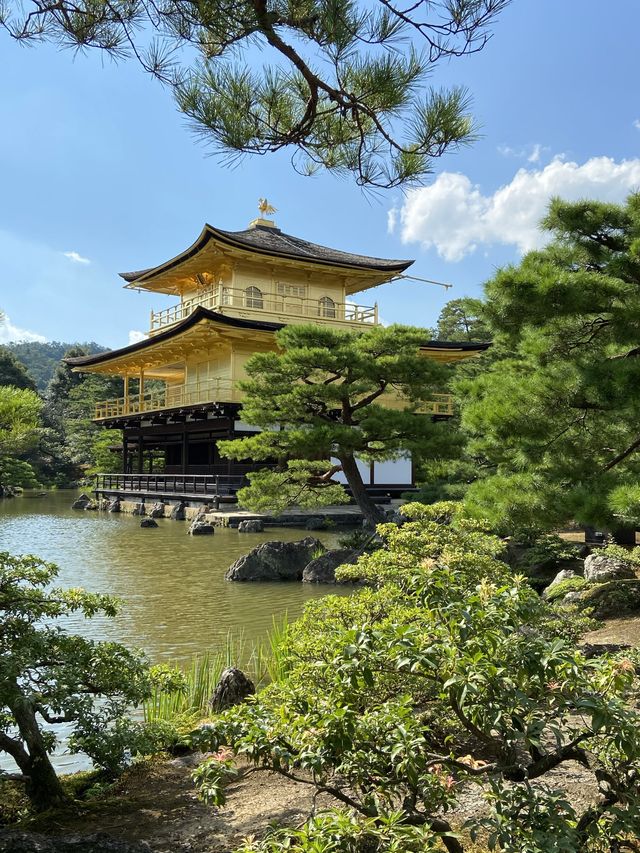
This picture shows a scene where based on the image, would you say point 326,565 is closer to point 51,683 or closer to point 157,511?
point 51,683

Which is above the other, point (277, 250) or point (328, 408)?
point (277, 250)

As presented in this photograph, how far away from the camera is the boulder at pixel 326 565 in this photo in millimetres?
8867

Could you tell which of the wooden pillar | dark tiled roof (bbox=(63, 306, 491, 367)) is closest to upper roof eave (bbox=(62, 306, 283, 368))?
dark tiled roof (bbox=(63, 306, 491, 367))

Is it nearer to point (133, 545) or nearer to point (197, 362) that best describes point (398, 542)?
point (133, 545)

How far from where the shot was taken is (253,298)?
73.6ft

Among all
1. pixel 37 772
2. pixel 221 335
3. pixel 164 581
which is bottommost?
pixel 164 581

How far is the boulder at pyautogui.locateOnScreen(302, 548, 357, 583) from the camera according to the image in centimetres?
887

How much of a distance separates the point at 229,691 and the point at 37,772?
1.48 metres

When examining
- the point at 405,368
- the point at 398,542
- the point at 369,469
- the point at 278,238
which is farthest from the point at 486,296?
the point at 278,238

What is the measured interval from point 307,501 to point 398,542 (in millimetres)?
7030

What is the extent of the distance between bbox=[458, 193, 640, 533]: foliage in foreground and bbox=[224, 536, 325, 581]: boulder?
4.35 meters

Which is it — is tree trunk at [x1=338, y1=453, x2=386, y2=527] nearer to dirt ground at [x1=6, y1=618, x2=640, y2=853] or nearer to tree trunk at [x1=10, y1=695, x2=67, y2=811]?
dirt ground at [x1=6, y1=618, x2=640, y2=853]

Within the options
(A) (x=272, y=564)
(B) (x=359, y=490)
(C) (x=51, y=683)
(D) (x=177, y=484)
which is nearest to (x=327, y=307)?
(D) (x=177, y=484)

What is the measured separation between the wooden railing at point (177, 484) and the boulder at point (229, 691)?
1371 cm
